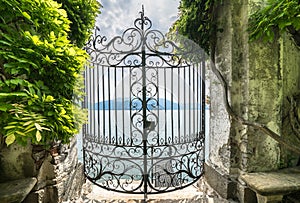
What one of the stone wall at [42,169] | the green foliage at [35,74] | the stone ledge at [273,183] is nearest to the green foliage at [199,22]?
the green foliage at [35,74]

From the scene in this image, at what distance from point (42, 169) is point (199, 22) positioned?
235cm

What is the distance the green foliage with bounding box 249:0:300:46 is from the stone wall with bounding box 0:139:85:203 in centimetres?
233

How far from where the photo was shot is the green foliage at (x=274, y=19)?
1.39 meters

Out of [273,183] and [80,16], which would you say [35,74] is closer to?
[80,16]

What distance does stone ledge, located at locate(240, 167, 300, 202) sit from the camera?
151 cm

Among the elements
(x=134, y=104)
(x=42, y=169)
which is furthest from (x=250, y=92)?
(x=42, y=169)

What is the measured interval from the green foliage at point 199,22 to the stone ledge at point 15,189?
89.2 inches

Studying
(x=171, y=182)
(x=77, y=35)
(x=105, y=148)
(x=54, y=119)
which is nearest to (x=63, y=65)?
(x=54, y=119)

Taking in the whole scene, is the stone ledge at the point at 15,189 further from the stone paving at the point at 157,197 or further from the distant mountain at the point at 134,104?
the distant mountain at the point at 134,104

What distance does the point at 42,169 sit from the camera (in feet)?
5.66

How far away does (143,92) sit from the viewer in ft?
6.99

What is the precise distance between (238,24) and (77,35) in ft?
5.72

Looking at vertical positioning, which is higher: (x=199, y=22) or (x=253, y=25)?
(x=199, y=22)

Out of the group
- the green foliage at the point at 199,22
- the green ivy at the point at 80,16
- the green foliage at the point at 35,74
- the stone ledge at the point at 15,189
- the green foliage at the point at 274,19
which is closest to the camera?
the green foliage at the point at 35,74
